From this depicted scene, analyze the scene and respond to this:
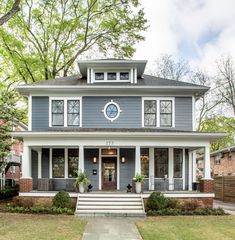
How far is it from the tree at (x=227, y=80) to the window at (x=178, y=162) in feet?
68.8

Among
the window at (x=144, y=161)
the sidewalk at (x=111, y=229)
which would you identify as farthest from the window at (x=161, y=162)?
the sidewalk at (x=111, y=229)

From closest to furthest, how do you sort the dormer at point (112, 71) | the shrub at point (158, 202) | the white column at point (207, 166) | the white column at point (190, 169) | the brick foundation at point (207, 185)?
the shrub at point (158, 202) < the brick foundation at point (207, 185) < the white column at point (207, 166) < the white column at point (190, 169) < the dormer at point (112, 71)

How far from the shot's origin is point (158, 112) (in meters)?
19.8

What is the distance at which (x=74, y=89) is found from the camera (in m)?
19.4

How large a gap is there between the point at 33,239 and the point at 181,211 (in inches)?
305

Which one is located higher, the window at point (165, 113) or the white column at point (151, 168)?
the window at point (165, 113)

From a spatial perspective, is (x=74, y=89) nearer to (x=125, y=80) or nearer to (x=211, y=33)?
(x=125, y=80)

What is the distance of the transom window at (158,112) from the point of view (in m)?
19.7

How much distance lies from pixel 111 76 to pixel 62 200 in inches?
314

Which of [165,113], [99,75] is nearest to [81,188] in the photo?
[165,113]

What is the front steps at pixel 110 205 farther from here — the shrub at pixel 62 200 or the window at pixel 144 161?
the window at pixel 144 161

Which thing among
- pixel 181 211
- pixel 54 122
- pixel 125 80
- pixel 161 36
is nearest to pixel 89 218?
pixel 181 211

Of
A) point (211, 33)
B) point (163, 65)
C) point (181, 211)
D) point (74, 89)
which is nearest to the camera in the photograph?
point (181, 211)

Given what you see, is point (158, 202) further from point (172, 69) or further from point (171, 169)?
point (172, 69)
